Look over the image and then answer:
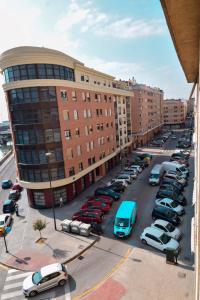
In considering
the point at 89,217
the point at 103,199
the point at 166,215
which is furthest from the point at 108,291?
the point at 103,199

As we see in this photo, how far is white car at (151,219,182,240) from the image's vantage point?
19.1m

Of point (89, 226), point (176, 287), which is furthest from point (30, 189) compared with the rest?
point (176, 287)

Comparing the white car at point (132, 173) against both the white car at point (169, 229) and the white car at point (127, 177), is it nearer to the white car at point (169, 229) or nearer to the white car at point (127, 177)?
the white car at point (127, 177)

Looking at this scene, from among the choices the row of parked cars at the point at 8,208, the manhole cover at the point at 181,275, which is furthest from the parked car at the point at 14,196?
the manhole cover at the point at 181,275

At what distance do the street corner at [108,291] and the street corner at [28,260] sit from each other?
4.87 meters

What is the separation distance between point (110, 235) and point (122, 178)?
Result: 48.7 ft

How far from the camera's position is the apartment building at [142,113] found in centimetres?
6328

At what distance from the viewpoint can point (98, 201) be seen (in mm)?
26766

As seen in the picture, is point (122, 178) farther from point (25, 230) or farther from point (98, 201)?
point (25, 230)

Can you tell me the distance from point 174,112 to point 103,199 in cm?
9766

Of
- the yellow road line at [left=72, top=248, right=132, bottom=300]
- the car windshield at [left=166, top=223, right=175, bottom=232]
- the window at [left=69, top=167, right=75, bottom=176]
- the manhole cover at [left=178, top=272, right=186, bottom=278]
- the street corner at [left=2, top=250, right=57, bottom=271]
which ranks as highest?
the window at [left=69, top=167, right=75, bottom=176]

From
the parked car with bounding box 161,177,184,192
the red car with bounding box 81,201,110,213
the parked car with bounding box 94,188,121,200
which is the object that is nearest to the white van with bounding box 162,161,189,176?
the parked car with bounding box 161,177,184,192

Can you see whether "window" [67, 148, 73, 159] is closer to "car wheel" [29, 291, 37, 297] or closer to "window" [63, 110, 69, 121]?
"window" [63, 110, 69, 121]

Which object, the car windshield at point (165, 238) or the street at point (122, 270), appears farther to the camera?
the car windshield at point (165, 238)
